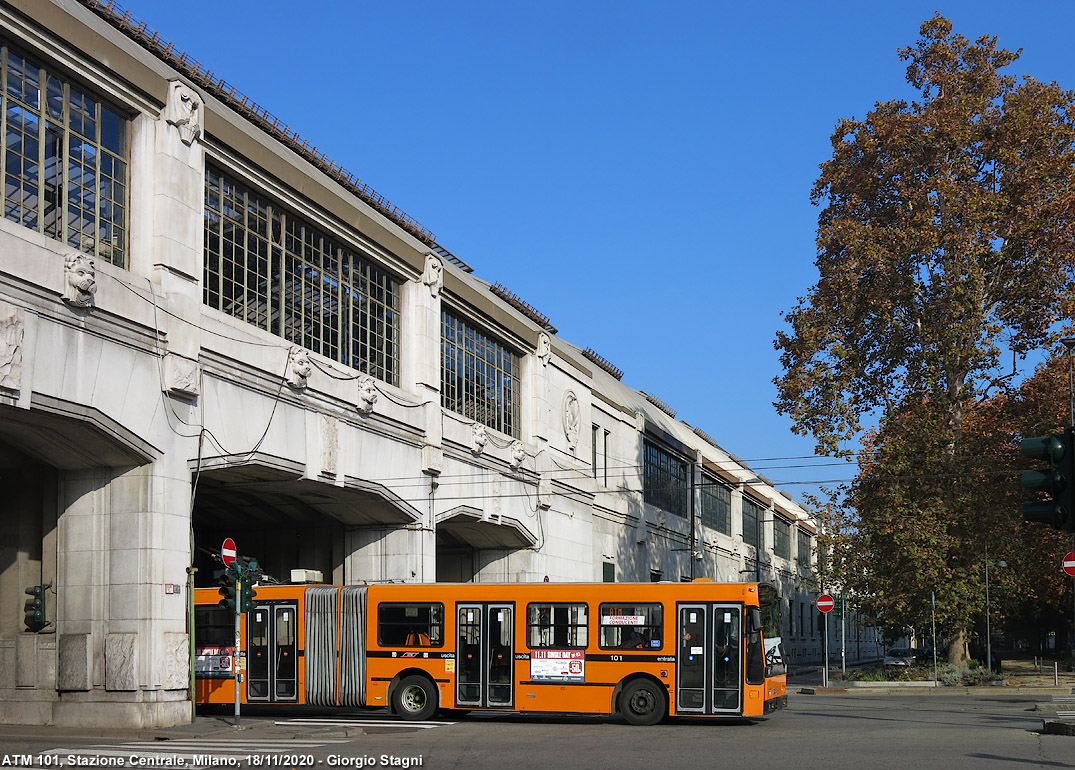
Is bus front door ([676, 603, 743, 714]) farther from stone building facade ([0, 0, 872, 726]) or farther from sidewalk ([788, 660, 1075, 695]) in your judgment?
sidewalk ([788, 660, 1075, 695])

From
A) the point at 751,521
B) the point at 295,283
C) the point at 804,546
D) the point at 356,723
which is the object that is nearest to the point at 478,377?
the point at 295,283

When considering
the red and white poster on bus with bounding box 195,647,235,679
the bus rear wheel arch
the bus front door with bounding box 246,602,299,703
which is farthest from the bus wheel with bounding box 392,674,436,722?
the red and white poster on bus with bounding box 195,647,235,679

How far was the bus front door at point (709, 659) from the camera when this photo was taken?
23.3m

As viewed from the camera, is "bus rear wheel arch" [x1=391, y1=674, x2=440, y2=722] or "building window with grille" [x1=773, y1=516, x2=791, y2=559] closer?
"bus rear wheel arch" [x1=391, y1=674, x2=440, y2=722]

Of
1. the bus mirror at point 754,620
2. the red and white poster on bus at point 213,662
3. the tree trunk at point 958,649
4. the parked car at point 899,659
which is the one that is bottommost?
the parked car at point 899,659

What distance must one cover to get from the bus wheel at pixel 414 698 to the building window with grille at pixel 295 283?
875cm

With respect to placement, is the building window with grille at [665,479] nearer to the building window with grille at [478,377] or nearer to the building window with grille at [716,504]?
the building window with grille at [716,504]

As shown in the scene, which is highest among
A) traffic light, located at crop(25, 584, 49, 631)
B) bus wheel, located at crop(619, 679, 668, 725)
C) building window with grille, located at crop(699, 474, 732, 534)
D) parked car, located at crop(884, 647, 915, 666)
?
building window with grille, located at crop(699, 474, 732, 534)

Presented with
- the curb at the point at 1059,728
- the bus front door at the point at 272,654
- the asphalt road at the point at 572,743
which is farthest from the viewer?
the bus front door at the point at 272,654

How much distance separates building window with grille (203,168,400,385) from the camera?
2741cm

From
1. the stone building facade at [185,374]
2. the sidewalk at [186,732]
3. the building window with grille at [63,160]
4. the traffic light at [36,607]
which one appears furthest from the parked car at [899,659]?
the building window with grille at [63,160]

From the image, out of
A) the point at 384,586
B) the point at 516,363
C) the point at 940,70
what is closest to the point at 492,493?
the point at 516,363

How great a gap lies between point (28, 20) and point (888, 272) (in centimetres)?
2731

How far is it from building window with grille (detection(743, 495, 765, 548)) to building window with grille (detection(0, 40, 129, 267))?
6222 cm
